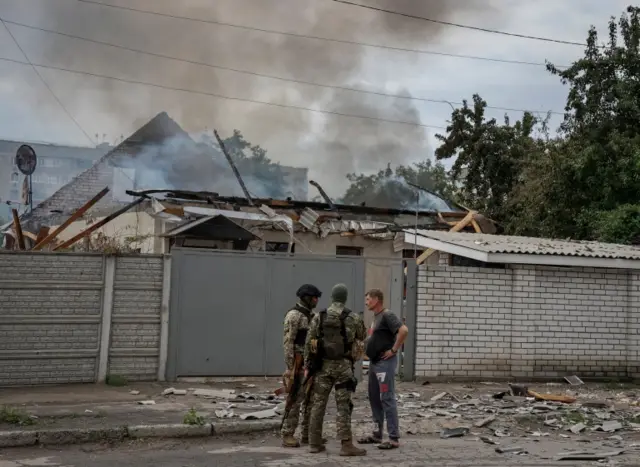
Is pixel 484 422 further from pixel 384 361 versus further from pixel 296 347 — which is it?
pixel 296 347

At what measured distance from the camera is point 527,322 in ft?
38.4

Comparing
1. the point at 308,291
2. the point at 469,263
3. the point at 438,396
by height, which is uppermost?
the point at 469,263

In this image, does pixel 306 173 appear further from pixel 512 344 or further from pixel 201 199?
pixel 512 344

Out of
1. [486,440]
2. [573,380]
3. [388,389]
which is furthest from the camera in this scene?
[573,380]

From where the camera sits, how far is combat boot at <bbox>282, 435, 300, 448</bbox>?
22.1 feet

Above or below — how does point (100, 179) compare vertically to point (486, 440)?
above

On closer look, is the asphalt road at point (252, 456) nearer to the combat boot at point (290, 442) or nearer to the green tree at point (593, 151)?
the combat boot at point (290, 442)

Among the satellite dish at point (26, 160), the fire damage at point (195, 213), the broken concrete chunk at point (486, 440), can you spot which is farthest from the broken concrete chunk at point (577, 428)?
the satellite dish at point (26, 160)

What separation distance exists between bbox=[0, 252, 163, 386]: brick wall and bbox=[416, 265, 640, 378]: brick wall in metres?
4.28

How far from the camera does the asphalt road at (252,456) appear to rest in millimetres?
6113

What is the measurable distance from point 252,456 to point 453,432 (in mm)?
2411

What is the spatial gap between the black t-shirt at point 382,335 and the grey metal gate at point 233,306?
3.89m

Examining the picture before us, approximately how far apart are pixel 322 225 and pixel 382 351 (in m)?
11.1

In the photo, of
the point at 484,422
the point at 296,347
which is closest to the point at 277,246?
the point at 484,422
